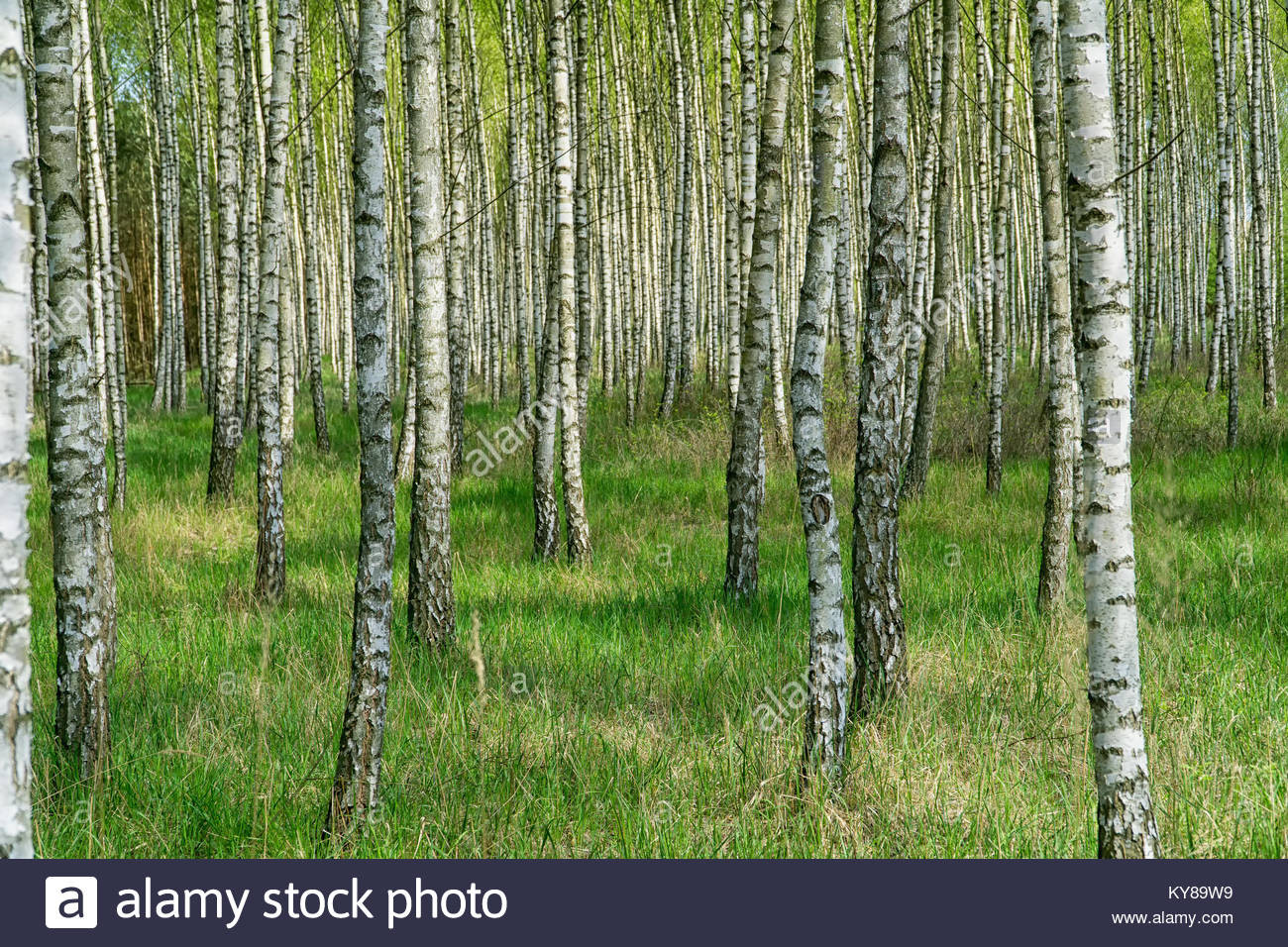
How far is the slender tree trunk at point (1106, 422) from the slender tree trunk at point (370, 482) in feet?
6.10

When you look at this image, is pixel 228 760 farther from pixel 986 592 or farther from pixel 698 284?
pixel 698 284

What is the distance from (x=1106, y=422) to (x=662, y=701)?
2249 millimetres

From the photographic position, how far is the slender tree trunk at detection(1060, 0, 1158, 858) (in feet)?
7.62

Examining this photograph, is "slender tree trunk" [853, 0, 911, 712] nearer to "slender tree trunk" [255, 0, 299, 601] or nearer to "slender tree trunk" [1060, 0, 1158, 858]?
"slender tree trunk" [1060, 0, 1158, 858]

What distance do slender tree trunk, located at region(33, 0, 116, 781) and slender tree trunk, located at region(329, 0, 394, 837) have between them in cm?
98

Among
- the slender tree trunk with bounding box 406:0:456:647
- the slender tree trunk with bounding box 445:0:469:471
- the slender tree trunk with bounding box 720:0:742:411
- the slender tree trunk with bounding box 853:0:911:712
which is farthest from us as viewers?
the slender tree trunk with bounding box 720:0:742:411

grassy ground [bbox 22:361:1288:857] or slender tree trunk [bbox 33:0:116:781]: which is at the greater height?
slender tree trunk [bbox 33:0:116:781]

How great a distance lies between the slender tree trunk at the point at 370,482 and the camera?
2881mm

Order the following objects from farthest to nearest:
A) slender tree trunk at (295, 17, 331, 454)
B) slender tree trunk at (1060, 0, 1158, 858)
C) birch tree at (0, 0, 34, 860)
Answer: slender tree trunk at (295, 17, 331, 454)
slender tree trunk at (1060, 0, 1158, 858)
birch tree at (0, 0, 34, 860)

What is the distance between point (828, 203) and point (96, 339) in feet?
19.8

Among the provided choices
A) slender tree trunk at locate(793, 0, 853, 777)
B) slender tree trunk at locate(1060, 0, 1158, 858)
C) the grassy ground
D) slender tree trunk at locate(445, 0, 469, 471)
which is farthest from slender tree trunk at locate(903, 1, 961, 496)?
slender tree trunk at locate(1060, 0, 1158, 858)

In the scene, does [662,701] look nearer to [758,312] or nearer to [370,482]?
[370,482]

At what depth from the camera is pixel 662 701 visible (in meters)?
4.04

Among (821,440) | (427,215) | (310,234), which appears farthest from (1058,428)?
(310,234)
